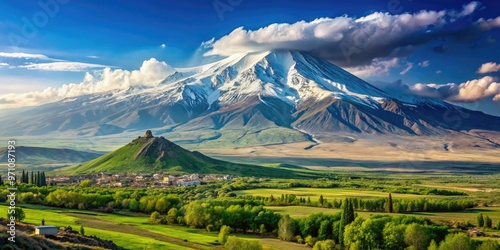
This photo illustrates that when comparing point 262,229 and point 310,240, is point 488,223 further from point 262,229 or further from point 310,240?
point 262,229

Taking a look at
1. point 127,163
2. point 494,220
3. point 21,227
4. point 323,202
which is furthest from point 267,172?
point 21,227

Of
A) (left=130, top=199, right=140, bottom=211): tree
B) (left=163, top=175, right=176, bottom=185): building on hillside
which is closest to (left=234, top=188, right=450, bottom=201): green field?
(left=163, top=175, right=176, bottom=185): building on hillside

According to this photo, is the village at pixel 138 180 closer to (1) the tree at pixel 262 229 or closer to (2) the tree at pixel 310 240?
(1) the tree at pixel 262 229

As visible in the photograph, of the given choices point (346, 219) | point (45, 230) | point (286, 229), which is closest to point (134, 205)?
point (286, 229)

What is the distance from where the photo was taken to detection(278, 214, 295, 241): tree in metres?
71.9

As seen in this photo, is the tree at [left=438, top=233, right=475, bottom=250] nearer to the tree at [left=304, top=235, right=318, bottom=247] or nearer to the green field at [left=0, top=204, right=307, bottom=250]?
the tree at [left=304, top=235, right=318, bottom=247]

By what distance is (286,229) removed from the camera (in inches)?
2840

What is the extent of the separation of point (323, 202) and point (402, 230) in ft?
110

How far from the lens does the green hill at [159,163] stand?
17688 centimetres

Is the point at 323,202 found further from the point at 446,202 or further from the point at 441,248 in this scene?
the point at 441,248

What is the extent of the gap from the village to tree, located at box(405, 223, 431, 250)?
7960cm

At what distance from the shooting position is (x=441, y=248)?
59.9 m

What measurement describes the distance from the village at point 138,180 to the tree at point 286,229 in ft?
215

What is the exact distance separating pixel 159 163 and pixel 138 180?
33.6 meters
